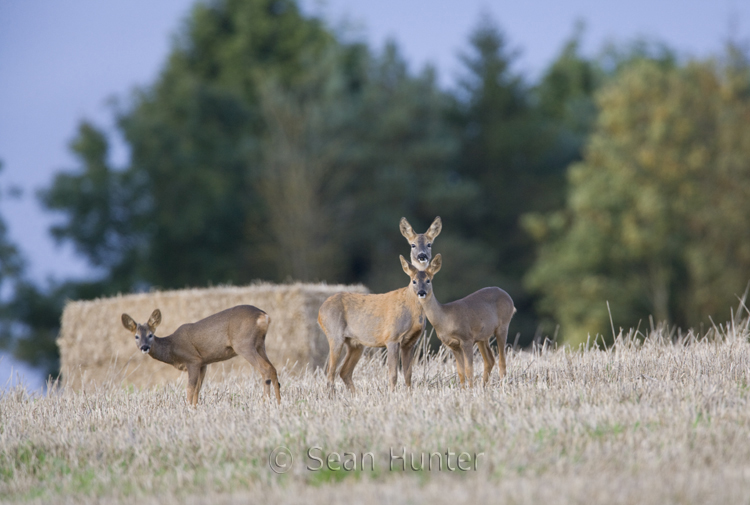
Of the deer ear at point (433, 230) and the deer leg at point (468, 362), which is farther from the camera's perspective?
the deer ear at point (433, 230)

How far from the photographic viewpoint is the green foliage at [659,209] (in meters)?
30.7

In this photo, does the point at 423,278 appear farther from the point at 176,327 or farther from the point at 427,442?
the point at 176,327

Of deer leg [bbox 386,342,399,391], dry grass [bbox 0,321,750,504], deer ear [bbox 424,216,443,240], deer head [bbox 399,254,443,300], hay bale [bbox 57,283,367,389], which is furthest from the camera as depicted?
hay bale [bbox 57,283,367,389]

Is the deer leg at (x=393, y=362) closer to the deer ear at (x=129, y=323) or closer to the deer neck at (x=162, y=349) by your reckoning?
the deer neck at (x=162, y=349)

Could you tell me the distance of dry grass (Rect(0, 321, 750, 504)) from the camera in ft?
16.2

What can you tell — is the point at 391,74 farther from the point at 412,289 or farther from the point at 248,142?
the point at 412,289

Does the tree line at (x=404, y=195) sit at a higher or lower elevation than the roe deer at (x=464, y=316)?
higher

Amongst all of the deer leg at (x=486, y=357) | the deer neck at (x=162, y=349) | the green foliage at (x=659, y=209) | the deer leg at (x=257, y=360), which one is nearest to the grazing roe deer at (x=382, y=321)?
the deer leg at (x=257, y=360)

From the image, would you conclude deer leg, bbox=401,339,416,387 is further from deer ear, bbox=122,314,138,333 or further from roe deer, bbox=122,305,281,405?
deer ear, bbox=122,314,138,333

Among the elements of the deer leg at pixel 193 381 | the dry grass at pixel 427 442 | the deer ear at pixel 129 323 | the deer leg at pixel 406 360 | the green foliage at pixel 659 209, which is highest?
the green foliage at pixel 659 209

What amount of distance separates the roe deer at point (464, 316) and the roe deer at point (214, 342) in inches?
58.2

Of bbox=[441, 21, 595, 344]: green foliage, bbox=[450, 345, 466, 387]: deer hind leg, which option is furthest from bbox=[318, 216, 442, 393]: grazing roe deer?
bbox=[441, 21, 595, 344]: green foliage

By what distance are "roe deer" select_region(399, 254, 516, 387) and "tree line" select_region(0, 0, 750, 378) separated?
23242mm

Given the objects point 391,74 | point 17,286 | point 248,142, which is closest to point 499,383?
point 17,286
